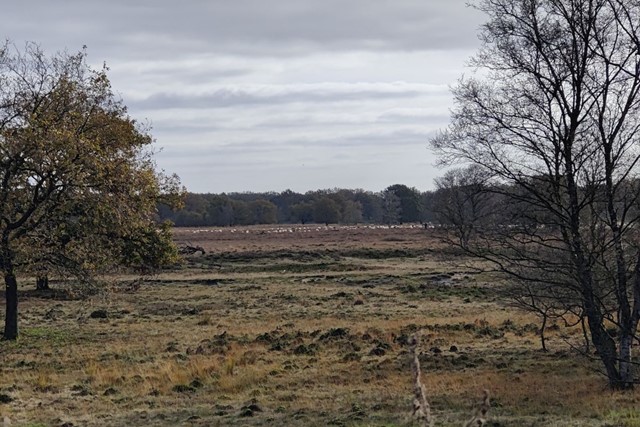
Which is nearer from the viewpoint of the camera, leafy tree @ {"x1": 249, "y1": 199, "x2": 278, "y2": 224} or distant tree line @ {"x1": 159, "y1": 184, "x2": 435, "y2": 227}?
distant tree line @ {"x1": 159, "y1": 184, "x2": 435, "y2": 227}

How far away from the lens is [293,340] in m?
22.9

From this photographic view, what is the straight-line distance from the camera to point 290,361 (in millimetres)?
19172

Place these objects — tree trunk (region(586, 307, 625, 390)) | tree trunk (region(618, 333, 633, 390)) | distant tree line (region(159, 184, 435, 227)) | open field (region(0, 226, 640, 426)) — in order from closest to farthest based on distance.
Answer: open field (region(0, 226, 640, 426)) < tree trunk (region(586, 307, 625, 390)) < tree trunk (region(618, 333, 633, 390)) < distant tree line (region(159, 184, 435, 227))

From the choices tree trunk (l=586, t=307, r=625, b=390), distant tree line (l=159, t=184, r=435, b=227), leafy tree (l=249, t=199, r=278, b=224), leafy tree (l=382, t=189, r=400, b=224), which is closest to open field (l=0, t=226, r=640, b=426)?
tree trunk (l=586, t=307, r=625, b=390)

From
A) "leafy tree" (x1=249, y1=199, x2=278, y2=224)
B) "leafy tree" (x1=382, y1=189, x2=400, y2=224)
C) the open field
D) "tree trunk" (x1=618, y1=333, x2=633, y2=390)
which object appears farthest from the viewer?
"leafy tree" (x1=249, y1=199, x2=278, y2=224)

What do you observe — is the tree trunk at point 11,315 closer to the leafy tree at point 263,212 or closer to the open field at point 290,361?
the open field at point 290,361

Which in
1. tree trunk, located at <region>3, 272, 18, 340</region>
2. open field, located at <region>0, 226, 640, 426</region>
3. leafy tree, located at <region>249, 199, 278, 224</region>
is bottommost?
open field, located at <region>0, 226, 640, 426</region>

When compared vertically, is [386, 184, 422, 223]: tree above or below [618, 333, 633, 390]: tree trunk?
above

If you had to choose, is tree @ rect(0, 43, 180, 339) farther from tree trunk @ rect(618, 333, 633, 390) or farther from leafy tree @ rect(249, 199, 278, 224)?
leafy tree @ rect(249, 199, 278, 224)

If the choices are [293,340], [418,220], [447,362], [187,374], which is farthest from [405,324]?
[418,220]

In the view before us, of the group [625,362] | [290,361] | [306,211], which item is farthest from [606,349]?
[306,211]

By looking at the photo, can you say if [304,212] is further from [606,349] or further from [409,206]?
[606,349]

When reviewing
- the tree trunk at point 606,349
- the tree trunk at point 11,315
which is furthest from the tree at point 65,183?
the tree trunk at point 606,349

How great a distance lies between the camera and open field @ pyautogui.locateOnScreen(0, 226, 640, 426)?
13281mm
